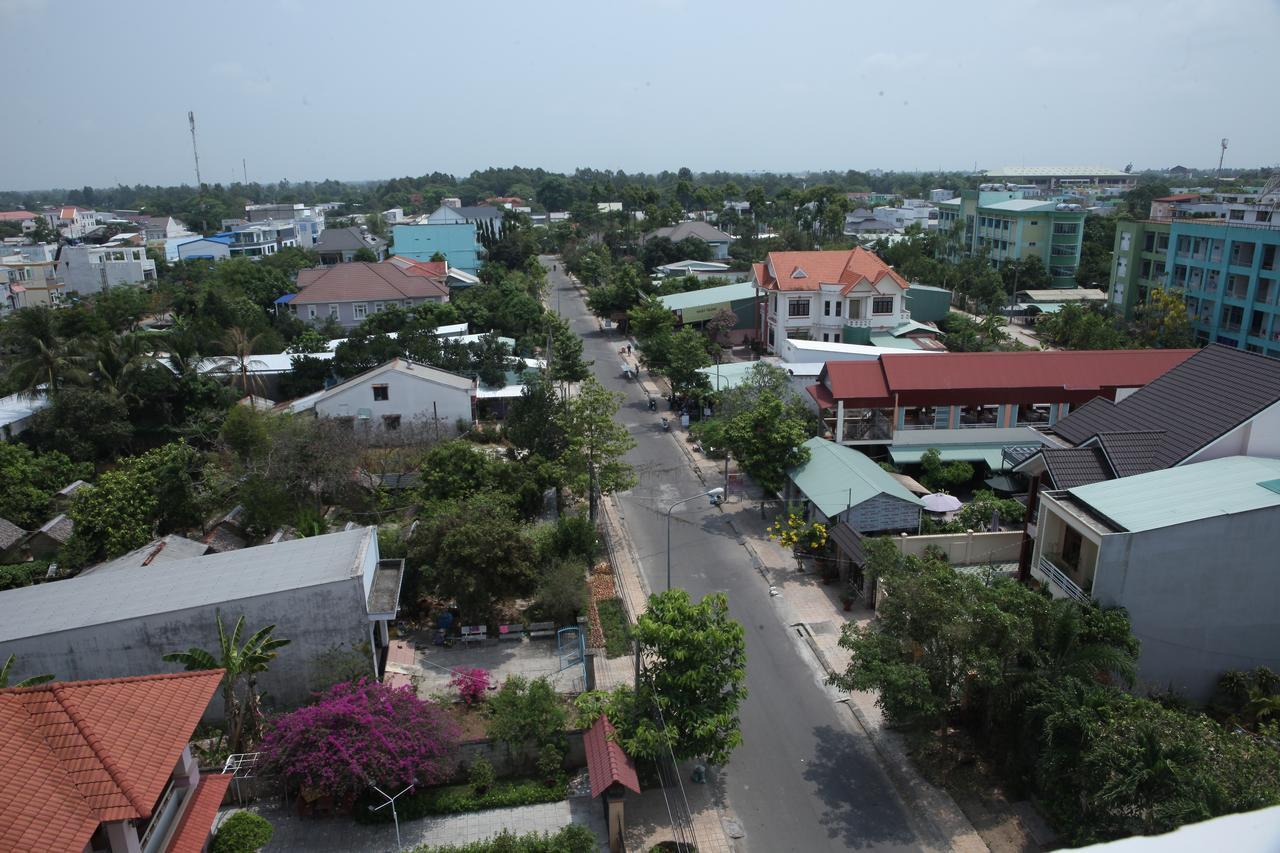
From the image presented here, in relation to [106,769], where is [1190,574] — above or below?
above

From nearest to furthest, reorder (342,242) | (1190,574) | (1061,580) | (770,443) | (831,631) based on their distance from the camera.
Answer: (1190,574)
(1061,580)
(831,631)
(770,443)
(342,242)

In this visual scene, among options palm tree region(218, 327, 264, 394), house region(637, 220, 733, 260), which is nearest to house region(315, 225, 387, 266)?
house region(637, 220, 733, 260)

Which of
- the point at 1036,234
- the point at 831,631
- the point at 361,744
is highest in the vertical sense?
the point at 1036,234

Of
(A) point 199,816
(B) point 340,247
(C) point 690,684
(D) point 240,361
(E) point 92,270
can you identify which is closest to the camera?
(A) point 199,816

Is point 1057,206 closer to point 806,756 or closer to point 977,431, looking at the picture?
point 977,431

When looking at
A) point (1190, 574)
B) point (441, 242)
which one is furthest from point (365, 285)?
point (1190, 574)

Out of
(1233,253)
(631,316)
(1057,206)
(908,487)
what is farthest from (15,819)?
(1057,206)

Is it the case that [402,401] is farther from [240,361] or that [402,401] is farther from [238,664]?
[238,664]
